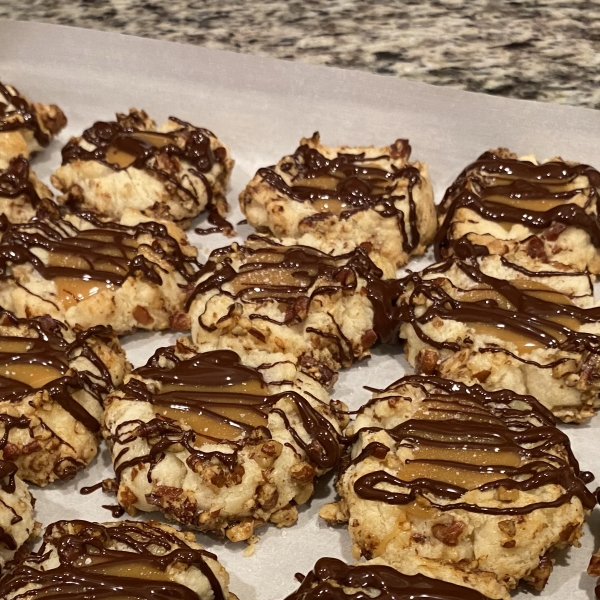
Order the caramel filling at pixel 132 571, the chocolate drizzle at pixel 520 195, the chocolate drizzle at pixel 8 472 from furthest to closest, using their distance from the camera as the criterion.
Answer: the chocolate drizzle at pixel 520 195, the chocolate drizzle at pixel 8 472, the caramel filling at pixel 132 571

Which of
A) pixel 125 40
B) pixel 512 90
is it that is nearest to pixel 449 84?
pixel 512 90

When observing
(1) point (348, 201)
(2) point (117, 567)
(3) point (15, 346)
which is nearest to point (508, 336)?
(1) point (348, 201)

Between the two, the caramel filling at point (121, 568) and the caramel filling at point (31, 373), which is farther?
the caramel filling at point (31, 373)

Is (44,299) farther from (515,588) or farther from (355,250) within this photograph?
(515,588)

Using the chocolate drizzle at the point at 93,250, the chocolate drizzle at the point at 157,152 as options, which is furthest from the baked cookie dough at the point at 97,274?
the chocolate drizzle at the point at 157,152

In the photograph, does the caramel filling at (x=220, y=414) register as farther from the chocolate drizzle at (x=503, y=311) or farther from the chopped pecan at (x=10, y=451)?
the chocolate drizzle at (x=503, y=311)

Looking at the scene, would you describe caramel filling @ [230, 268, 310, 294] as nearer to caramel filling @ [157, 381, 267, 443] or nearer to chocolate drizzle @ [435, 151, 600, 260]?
caramel filling @ [157, 381, 267, 443]
